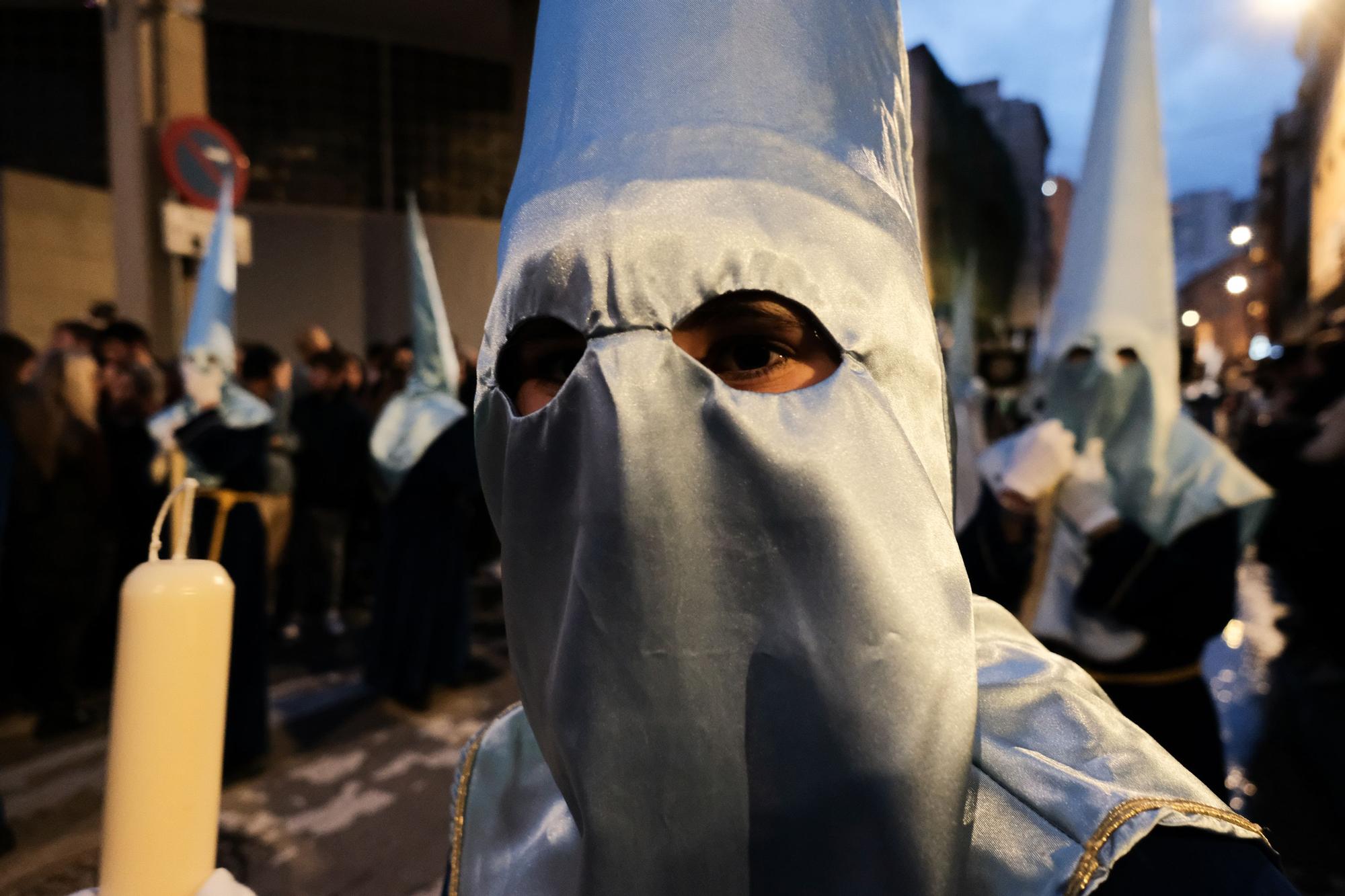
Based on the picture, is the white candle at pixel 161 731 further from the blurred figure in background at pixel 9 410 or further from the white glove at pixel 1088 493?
the blurred figure in background at pixel 9 410

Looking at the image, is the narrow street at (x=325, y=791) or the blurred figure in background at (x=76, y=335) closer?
the narrow street at (x=325, y=791)

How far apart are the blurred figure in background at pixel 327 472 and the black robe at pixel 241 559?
1936 millimetres

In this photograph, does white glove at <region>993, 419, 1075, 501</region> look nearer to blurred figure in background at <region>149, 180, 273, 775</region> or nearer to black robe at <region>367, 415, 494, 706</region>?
black robe at <region>367, 415, 494, 706</region>

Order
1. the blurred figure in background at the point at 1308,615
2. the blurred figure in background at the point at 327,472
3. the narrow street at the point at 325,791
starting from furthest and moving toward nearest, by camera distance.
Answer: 1. the blurred figure in background at the point at 327,472
2. the blurred figure in background at the point at 1308,615
3. the narrow street at the point at 325,791

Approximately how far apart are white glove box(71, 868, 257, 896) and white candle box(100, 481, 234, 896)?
1 cm

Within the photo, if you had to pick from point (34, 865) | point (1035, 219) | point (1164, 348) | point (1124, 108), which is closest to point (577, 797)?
point (1164, 348)

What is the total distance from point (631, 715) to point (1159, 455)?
7.69 ft

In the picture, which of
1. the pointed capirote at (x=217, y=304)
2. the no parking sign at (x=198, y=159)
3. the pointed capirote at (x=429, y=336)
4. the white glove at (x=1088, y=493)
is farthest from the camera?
the no parking sign at (x=198, y=159)

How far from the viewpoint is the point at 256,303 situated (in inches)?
427

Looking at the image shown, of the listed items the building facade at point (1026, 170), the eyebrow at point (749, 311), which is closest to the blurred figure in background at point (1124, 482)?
the eyebrow at point (749, 311)

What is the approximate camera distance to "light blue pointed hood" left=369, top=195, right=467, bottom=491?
4812 mm

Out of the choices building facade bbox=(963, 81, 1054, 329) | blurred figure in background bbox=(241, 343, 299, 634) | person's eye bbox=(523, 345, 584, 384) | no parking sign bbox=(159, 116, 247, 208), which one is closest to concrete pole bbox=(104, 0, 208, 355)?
no parking sign bbox=(159, 116, 247, 208)

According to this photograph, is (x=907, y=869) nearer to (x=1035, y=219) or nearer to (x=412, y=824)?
(x=412, y=824)

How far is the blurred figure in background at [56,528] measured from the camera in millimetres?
4078
